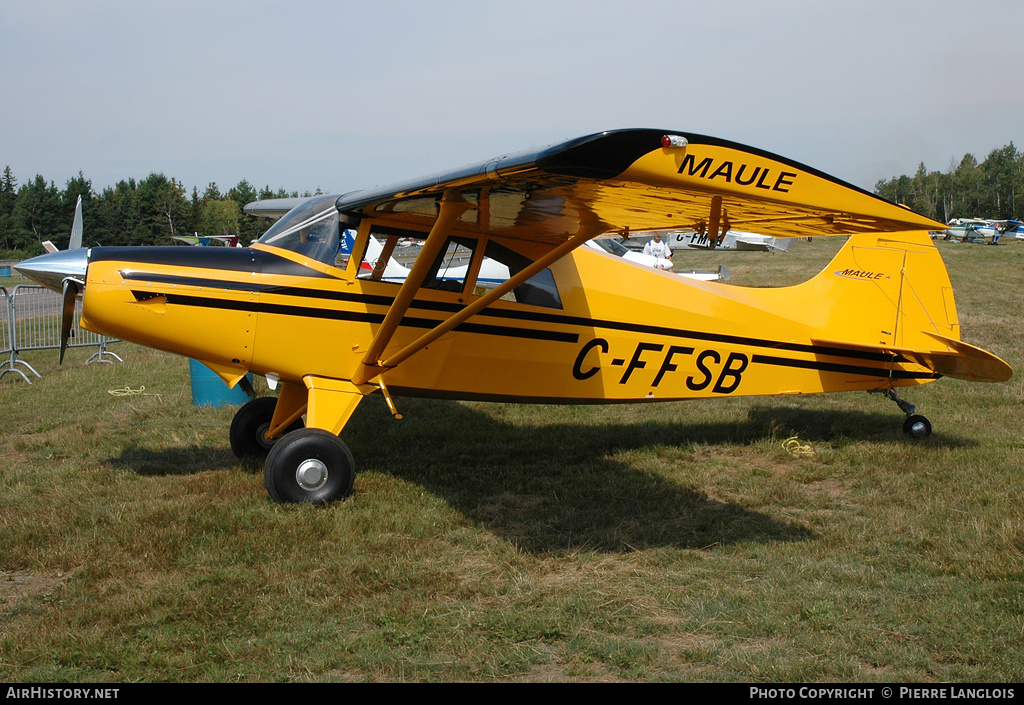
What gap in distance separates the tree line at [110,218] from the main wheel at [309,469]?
70.0 m

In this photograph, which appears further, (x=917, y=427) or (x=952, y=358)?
(x=917, y=427)

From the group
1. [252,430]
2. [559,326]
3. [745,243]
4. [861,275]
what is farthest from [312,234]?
[745,243]

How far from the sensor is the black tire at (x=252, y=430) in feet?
22.4

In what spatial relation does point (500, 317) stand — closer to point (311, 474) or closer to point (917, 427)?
point (311, 474)

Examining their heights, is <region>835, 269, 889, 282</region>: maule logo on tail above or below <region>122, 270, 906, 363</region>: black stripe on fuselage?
above

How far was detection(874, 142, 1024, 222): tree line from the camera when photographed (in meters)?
102

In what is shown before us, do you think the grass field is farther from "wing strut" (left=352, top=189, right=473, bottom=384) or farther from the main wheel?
"wing strut" (left=352, top=189, right=473, bottom=384)

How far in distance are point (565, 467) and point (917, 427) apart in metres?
3.56

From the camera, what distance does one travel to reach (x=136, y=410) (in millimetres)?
8672

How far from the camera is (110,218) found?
81.9 metres

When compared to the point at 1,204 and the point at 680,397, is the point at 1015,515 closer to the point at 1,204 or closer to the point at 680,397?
the point at 680,397

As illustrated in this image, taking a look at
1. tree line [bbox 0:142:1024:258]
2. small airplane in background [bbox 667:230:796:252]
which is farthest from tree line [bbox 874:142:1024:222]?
small airplane in background [bbox 667:230:796:252]

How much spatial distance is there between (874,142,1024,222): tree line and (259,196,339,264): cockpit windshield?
106 metres

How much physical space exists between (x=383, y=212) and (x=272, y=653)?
3502mm
